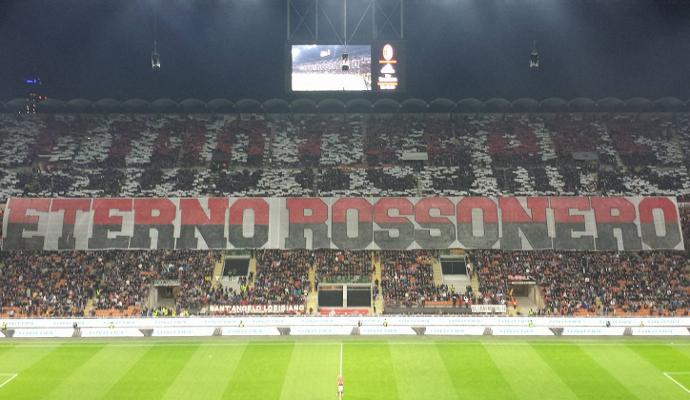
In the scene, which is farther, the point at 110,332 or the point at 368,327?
the point at 110,332

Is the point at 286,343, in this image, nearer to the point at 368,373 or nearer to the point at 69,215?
the point at 368,373

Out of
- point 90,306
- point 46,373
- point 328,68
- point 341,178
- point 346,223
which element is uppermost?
point 328,68

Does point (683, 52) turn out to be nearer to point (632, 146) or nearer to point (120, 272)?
point (632, 146)

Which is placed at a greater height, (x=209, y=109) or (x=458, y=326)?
(x=209, y=109)

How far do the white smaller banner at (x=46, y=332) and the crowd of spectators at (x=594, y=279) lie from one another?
2396cm

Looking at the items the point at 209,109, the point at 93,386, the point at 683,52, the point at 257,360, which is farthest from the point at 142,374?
the point at 683,52

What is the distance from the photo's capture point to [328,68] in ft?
163

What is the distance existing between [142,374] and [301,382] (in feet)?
23.4

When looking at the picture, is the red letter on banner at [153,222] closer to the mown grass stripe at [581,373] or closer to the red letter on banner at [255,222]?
the red letter on banner at [255,222]

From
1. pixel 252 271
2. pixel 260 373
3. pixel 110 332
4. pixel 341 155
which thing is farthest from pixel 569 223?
pixel 110 332

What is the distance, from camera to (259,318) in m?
36.1

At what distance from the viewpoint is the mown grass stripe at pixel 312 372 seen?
2655cm

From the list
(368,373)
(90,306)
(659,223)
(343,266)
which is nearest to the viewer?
(368,373)

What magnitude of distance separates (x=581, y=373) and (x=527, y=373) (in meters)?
2.35
